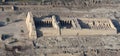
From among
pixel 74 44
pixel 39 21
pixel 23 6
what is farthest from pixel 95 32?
pixel 23 6

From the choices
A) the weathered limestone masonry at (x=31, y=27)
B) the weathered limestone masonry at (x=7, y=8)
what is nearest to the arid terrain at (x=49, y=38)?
the weathered limestone masonry at (x=7, y=8)

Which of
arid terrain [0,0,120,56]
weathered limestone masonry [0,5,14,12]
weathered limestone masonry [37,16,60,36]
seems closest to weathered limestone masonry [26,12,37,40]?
arid terrain [0,0,120,56]

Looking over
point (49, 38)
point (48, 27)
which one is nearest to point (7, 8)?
point (48, 27)

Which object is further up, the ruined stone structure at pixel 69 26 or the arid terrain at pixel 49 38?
the ruined stone structure at pixel 69 26

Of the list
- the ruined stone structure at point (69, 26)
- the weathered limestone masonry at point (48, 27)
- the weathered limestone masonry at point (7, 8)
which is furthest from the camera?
the weathered limestone masonry at point (7, 8)

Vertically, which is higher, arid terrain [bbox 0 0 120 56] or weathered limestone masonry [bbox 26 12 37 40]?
weathered limestone masonry [bbox 26 12 37 40]

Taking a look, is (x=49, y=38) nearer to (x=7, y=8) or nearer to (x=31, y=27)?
(x=31, y=27)

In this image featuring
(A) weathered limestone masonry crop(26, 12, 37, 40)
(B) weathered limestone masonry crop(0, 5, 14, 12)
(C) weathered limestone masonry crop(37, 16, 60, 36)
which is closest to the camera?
(A) weathered limestone masonry crop(26, 12, 37, 40)

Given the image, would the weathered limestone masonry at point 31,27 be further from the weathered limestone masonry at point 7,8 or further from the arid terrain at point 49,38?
the weathered limestone masonry at point 7,8

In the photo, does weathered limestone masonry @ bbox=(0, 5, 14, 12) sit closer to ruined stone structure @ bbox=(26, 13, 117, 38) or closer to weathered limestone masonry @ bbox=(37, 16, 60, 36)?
ruined stone structure @ bbox=(26, 13, 117, 38)
